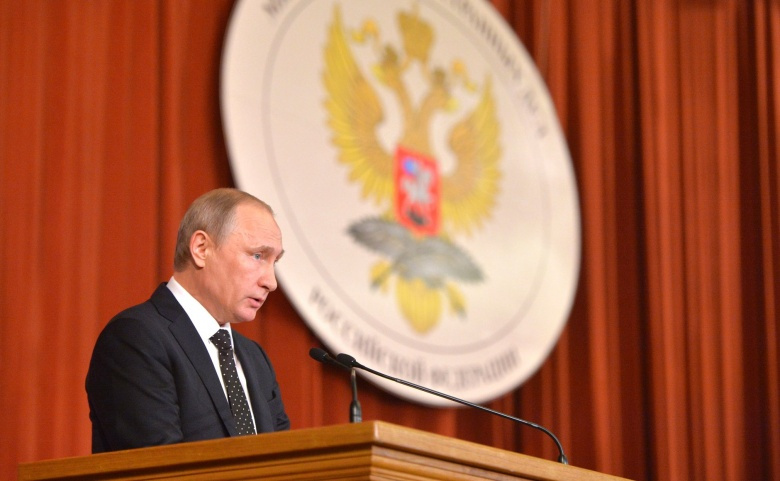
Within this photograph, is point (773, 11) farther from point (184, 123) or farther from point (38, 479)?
point (38, 479)

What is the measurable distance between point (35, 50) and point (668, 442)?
3.40 meters

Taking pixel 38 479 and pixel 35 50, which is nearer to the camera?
pixel 38 479

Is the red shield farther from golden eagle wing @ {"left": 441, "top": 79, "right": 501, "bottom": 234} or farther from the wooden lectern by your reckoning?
the wooden lectern

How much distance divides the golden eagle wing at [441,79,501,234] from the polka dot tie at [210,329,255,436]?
220cm

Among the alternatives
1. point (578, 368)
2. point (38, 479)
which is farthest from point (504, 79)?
point (38, 479)

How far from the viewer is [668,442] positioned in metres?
5.26

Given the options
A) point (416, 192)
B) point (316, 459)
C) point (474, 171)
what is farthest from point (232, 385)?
point (474, 171)

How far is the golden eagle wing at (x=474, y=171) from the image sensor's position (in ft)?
16.1

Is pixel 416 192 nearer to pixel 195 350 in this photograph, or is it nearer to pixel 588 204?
pixel 588 204

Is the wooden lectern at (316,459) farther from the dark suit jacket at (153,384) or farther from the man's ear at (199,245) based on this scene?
the man's ear at (199,245)

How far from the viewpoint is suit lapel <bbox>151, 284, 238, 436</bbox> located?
2549mm

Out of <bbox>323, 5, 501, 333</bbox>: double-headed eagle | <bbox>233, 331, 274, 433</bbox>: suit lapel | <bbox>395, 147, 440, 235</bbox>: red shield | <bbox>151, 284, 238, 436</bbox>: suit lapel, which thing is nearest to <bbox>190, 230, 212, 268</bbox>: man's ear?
<bbox>151, 284, 238, 436</bbox>: suit lapel

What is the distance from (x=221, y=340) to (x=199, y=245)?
0.25 meters

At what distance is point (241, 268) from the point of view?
2.79m
